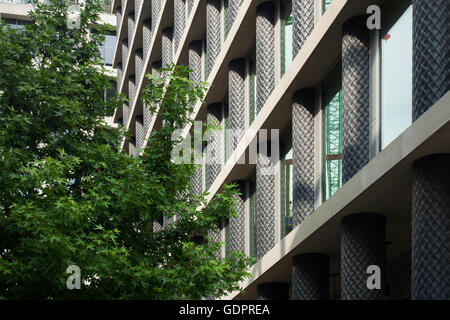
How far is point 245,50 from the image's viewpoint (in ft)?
87.1

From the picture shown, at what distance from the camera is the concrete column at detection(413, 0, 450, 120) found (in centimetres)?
1257

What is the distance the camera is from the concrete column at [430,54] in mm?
12570

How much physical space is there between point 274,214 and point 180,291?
7.40 m

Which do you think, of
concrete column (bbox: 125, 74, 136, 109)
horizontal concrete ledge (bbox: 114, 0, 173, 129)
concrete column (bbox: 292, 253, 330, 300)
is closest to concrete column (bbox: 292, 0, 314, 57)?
concrete column (bbox: 292, 253, 330, 300)

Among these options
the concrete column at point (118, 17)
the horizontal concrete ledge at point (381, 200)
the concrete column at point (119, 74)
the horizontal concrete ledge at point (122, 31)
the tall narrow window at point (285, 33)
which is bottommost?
the horizontal concrete ledge at point (381, 200)

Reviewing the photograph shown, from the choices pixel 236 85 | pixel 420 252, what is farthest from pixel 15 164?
pixel 236 85

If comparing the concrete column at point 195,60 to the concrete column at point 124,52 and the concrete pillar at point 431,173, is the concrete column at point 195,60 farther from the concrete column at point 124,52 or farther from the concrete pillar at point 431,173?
the concrete pillar at point 431,173

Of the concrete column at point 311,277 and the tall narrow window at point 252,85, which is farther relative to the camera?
the tall narrow window at point 252,85


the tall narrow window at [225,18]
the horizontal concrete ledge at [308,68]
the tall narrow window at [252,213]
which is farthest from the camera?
the tall narrow window at [225,18]

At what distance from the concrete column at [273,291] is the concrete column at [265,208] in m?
0.81

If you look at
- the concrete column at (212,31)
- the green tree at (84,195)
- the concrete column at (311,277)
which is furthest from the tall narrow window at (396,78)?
the concrete column at (212,31)

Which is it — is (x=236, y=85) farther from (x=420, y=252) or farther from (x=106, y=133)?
(x=420, y=252)

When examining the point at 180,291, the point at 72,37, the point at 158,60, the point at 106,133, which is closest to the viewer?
the point at 180,291

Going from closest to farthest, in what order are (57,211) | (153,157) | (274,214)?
(57,211), (153,157), (274,214)
